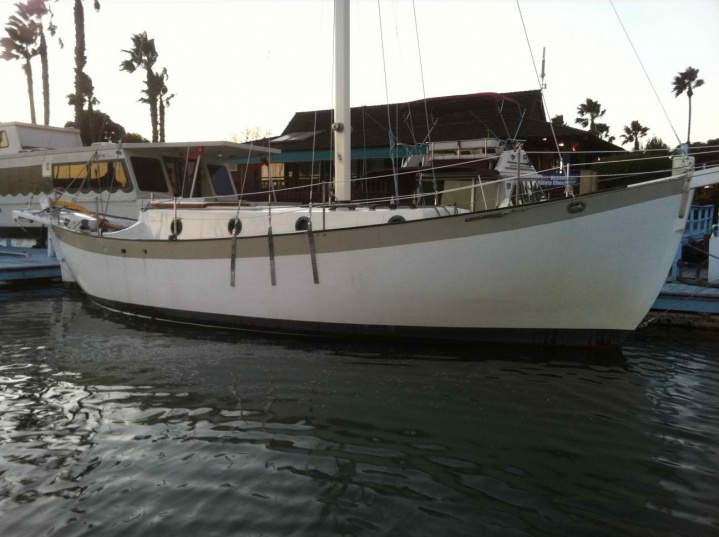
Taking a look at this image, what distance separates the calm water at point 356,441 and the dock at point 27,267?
22.8 feet

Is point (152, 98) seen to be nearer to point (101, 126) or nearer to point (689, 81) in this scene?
point (101, 126)

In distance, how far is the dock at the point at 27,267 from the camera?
14.4m

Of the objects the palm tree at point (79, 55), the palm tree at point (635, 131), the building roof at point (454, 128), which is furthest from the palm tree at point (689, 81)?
the palm tree at point (79, 55)

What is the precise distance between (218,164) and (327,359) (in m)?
6.70

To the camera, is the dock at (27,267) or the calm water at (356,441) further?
the dock at (27,267)

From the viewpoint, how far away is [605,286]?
7379 millimetres

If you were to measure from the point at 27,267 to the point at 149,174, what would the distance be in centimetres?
468

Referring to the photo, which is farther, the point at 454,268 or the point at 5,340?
the point at 5,340

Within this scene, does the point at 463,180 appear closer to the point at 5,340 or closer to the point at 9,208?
the point at 5,340

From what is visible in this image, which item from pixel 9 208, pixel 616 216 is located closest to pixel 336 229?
pixel 616 216

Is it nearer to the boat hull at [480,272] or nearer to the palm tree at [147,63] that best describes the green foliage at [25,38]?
the palm tree at [147,63]

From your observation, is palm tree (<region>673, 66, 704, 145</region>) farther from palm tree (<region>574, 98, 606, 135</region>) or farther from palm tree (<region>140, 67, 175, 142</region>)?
palm tree (<region>140, 67, 175, 142</region>)

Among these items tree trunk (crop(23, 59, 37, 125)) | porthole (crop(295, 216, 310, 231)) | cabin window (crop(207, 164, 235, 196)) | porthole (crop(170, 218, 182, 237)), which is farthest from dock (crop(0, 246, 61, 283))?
tree trunk (crop(23, 59, 37, 125))

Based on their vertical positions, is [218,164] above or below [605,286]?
above
